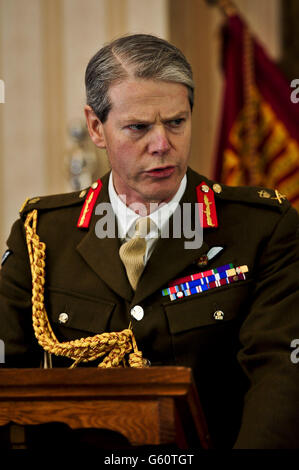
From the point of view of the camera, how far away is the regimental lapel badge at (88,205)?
72.3 inches

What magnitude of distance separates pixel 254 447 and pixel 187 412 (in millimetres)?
180

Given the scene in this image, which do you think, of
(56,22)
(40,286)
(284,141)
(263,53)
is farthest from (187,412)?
(56,22)

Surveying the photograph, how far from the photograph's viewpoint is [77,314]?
5.61ft

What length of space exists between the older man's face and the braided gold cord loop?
0.98 ft

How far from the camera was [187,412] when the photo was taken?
131 centimetres

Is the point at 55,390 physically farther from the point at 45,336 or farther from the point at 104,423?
the point at 45,336

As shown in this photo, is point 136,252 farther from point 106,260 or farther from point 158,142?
point 158,142

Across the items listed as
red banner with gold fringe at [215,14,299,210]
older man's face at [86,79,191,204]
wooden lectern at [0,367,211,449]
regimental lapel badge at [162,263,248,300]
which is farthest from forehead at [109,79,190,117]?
red banner with gold fringe at [215,14,299,210]

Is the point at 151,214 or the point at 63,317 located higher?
the point at 151,214

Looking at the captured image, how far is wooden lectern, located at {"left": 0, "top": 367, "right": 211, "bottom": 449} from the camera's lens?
47.1 inches

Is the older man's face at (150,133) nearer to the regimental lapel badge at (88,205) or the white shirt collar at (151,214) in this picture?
the white shirt collar at (151,214)

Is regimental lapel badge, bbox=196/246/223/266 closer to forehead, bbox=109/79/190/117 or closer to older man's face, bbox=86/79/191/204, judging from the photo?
older man's face, bbox=86/79/191/204

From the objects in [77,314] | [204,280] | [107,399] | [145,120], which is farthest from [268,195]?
[107,399]

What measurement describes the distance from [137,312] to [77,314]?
138 millimetres
